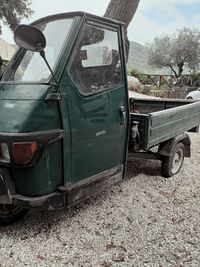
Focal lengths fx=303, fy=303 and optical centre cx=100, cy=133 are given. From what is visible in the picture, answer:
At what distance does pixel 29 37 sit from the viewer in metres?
2.36

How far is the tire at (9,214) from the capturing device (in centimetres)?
297

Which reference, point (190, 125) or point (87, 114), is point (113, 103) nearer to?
point (87, 114)

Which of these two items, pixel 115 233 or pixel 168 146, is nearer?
pixel 115 233

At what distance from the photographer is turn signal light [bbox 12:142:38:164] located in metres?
2.50

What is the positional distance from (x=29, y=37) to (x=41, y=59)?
0.69 metres

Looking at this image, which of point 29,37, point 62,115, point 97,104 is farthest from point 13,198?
point 29,37

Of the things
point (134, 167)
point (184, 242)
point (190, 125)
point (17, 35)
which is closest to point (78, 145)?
point (17, 35)

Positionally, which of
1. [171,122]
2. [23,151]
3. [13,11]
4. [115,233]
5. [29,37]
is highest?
[13,11]

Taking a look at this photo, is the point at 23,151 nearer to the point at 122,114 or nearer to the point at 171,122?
the point at 122,114

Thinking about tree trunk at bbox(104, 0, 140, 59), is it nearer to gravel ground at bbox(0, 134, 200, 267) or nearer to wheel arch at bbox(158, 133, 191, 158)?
wheel arch at bbox(158, 133, 191, 158)

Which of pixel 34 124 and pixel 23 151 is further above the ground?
pixel 34 124

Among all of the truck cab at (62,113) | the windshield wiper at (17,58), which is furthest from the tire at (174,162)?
the windshield wiper at (17,58)

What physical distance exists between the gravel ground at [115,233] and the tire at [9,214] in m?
0.07

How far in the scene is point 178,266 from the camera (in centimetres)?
251
